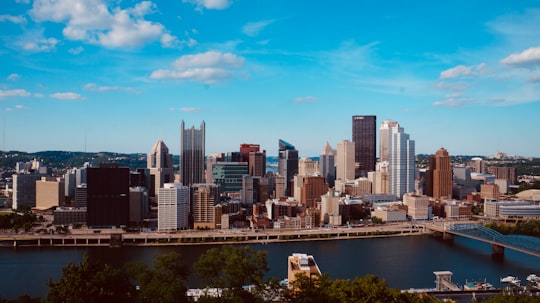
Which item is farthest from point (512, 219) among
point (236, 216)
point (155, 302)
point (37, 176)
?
point (37, 176)

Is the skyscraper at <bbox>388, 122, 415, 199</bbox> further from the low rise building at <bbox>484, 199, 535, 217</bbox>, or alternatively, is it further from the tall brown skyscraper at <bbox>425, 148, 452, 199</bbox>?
the low rise building at <bbox>484, 199, 535, 217</bbox>

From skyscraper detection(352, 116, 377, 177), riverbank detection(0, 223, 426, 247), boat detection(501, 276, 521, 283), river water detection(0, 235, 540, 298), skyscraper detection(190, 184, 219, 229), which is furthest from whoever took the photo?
skyscraper detection(352, 116, 377, 177)

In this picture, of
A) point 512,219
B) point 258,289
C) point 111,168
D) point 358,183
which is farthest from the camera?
point 358,183

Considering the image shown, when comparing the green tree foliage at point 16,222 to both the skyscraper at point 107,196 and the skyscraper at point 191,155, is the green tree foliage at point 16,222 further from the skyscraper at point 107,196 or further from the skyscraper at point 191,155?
the skyscraper at point 191,155

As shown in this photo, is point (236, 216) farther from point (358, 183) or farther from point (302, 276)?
point (302, 276)

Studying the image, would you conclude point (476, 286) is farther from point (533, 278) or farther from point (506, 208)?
point (506, 208)

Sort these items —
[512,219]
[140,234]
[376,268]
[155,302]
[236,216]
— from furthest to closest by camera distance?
[512,219]
[236,216]
[140,234]
[376,268]
[155,302]

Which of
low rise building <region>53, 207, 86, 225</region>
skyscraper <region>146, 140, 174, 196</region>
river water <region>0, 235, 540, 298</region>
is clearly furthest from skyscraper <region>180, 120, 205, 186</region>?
river water <region>0, 235, 540, 298</region>
